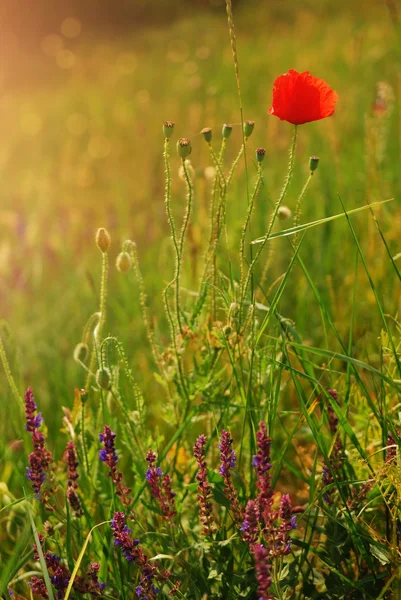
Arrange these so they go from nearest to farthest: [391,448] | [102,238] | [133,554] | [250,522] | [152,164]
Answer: [250,522] < [133,554] < [391,448] < [102,238] < [152,164]

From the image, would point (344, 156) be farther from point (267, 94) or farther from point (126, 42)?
point (126, 42)

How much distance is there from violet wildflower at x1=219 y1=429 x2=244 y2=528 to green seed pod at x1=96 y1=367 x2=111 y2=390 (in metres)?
0.23

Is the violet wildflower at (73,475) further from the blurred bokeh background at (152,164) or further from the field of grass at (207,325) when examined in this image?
the blurred bokeh background at (152,164)

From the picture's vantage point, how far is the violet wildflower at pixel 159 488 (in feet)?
3.51

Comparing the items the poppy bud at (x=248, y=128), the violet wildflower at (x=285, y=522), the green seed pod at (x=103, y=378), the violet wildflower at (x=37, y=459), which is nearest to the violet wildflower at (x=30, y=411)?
the violet wildflower at (x=37, y=459)

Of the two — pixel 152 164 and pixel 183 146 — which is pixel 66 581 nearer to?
pixel 183 146

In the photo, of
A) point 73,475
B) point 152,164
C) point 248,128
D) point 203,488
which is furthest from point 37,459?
point 152,164

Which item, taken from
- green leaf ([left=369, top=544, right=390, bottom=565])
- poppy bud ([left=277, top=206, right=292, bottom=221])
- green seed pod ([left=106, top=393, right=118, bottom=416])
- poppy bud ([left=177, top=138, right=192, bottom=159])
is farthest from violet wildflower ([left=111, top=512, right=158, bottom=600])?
poppy bud ([left=277, top=206, right=292, bottom=221])

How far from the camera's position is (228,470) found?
1.05 m

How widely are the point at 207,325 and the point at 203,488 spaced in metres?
0.46

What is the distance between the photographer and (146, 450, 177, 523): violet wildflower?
107cm

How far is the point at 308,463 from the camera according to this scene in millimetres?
1518

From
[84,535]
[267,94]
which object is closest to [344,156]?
[267,94]

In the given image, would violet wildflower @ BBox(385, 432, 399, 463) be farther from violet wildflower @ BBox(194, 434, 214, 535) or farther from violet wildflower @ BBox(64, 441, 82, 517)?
violet wildflower @ BBox(64, 441, 82, 517)
